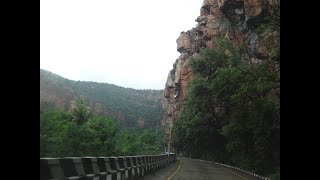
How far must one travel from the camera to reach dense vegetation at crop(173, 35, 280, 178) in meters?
41.2

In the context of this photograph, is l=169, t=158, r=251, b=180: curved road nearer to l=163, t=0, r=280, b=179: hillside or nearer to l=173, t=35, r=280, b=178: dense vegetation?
l=163, t=0, r=280, b=179: hillside

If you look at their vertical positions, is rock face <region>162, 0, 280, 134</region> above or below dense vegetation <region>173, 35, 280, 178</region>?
above

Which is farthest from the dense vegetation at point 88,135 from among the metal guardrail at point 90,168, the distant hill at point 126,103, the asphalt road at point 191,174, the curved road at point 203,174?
the metal guardrail at point 90,168

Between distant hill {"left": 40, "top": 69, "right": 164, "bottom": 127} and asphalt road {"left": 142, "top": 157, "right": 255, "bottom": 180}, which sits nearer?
asphalt road {"left": 142, "top": 157, "right": 255, "bottom": 180}

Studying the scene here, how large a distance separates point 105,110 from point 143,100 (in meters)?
59.3

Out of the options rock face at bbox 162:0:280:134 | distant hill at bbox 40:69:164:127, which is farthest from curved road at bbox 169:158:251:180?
distant hill at bbox 40:69:164:127

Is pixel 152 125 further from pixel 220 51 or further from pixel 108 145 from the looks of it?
pixel 220 51

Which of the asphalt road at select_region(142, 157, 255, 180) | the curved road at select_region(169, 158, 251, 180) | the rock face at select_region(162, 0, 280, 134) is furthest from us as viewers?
the rock face at select_region(162, 0, 280, 134)

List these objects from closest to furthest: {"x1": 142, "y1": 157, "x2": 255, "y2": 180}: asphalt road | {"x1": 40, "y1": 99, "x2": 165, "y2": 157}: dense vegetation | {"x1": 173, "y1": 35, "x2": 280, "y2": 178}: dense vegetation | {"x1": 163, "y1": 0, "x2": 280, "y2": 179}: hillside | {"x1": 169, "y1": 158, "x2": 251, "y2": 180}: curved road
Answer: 1. {"x1": 142, "y1": 157, "x2": 255, "y2": 180}: asphalt road
2. {"x1": 169, "y1": 158, "x2": 251, "y2": 180}: curved road
3. {"x1": 163, "y1": 0, "x2": 280, "y2": 179}: hillside
4. {"x1": 173, "y1": 35, "x2": 280, "y2": 178}: dense vegetation
5. {"x1": 40, "y1": 99, "x2": 165, "y2": 157}: dense vegetation

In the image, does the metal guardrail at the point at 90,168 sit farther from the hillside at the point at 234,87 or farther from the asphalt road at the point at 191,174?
the hillside at the point at 234,87

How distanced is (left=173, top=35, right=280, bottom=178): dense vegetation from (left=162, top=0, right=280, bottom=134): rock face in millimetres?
2657
